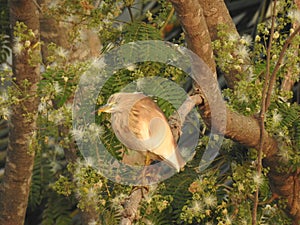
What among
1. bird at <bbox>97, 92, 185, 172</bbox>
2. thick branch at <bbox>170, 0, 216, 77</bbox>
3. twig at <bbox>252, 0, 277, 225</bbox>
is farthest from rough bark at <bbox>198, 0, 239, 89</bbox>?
bird at <bbox>97, 92, 185, 172</bbox>

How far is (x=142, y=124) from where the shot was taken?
214 cm

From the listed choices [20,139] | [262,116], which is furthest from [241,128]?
[20,139]

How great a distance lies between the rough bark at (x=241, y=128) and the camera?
228cm

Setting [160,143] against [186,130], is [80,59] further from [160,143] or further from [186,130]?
[160,143]

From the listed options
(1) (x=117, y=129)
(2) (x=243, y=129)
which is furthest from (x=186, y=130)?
(1) (x=117, y=129)

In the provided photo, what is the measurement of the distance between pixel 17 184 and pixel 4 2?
661 millimetres

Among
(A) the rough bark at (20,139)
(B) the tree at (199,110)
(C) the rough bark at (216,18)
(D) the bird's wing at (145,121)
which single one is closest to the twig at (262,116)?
(B) the tree at (199,110)

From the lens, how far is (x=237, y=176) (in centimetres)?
256

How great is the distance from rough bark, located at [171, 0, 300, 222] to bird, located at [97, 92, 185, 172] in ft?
0.80

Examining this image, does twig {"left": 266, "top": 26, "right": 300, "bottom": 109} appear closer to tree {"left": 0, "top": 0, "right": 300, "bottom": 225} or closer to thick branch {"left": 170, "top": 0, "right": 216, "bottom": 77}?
tree {"left": 0, "top": 0, "right": 300, "bottom": 225}

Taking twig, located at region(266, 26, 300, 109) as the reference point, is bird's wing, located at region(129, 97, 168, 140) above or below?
below

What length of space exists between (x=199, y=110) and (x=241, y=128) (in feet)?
0.59

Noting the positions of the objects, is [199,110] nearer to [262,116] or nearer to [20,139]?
[262,116]

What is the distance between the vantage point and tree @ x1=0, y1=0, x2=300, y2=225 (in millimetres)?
2381
